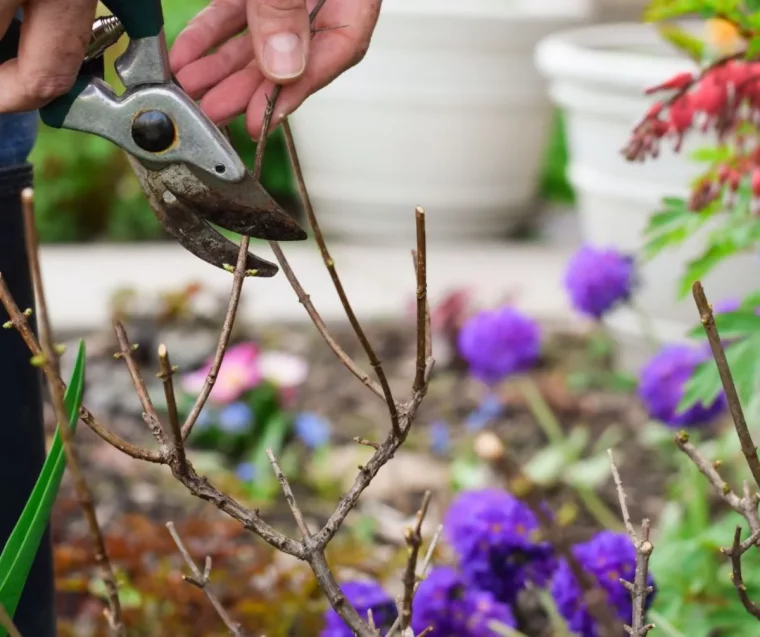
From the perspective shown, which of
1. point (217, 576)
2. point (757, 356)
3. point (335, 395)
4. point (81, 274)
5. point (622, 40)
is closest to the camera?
point (757, 356)

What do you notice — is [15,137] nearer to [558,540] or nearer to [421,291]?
[421,291]

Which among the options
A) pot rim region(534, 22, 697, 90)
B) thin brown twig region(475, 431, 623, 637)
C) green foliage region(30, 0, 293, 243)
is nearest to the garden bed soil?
thin brown twig region(475, 431, 623, 637)

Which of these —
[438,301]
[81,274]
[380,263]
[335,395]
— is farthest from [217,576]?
[380,263]

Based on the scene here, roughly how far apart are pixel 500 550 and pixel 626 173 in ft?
5.41

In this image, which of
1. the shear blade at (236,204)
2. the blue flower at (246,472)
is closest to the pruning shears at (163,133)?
the shear blade at (236,204)

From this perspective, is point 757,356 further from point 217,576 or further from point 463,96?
point 463,96

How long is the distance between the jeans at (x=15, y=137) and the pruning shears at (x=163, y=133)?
0.11 meters

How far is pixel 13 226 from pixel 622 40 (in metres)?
2.65

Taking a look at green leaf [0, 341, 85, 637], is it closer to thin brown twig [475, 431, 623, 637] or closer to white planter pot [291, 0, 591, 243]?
thin brown twig [475, 431, 623, 637]

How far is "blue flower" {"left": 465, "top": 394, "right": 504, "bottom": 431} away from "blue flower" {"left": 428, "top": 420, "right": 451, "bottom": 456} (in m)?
0.06

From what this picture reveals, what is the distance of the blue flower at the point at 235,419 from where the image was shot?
2.66 m

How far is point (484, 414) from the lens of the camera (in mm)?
2764

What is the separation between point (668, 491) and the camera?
7.86 ft

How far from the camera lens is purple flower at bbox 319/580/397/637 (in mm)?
1256
